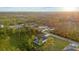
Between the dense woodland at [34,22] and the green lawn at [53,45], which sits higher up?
the dense woodland at [34,22]

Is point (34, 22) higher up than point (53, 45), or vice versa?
point (34, 22)

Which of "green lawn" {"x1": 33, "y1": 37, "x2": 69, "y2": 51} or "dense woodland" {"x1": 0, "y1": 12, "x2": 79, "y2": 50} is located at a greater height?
"dense woodland" {"x1": 0, "y1": 12, "x2": 79, "y2": 50}

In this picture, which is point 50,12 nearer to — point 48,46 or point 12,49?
point 48,46
